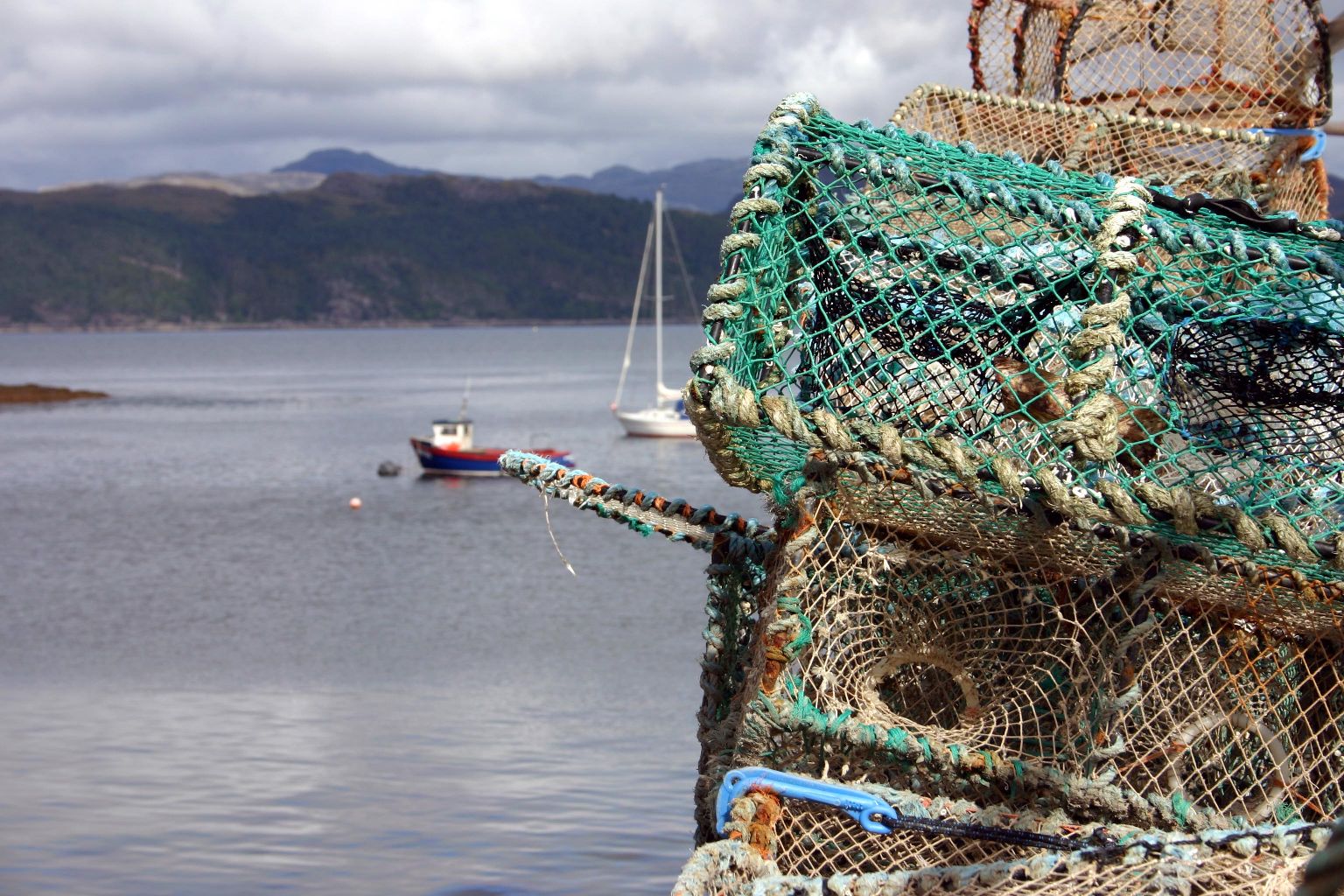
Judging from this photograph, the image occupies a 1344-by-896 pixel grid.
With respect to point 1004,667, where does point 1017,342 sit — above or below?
above

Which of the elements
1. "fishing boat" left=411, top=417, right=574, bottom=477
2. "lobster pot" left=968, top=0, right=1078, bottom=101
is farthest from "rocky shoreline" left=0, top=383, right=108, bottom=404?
"lobster pot" left=968, top=0, right=1078, bottom=101

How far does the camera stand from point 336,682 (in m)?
14.4

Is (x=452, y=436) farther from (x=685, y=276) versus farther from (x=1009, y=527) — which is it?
(x=685, y=276)

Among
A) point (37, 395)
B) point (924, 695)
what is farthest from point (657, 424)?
point (924, 695)

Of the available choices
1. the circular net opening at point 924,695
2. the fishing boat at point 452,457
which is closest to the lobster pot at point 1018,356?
the circular net opening at point 924,695

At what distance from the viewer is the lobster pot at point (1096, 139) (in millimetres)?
5750

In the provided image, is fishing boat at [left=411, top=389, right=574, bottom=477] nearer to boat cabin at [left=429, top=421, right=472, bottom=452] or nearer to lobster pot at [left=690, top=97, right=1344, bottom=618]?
boat cabin at [left=429, top=421, right=472, bottom=452]

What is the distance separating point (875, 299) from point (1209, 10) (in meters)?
3.45

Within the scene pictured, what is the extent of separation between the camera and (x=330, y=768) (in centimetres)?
1043

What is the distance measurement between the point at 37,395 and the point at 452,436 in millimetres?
40918

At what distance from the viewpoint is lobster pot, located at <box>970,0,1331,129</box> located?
618 cm

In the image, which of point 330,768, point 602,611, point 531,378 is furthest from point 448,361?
point 330,768

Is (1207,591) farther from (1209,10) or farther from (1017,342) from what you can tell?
(1209,10)

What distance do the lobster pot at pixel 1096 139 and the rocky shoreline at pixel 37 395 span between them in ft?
220
